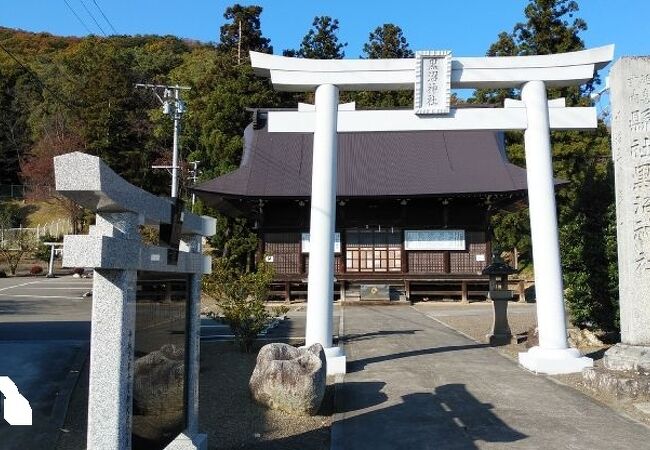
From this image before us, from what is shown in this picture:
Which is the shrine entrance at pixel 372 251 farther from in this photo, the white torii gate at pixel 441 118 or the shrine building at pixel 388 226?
the white torii gate at pixel 441 118

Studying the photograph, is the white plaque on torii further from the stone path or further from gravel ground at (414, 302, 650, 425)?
gravel ground at (414, 302, 650, 425)

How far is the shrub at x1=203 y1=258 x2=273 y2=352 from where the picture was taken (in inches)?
396

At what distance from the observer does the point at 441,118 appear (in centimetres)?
956

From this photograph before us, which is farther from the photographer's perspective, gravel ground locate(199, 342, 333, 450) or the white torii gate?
the white torii gate

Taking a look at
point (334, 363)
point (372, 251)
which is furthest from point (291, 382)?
point (372, 251)

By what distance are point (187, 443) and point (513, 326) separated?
11629mm

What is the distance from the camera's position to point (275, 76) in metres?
9.27

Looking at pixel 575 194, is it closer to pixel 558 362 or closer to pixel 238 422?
pixel 558 362

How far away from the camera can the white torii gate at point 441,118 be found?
29.3ft

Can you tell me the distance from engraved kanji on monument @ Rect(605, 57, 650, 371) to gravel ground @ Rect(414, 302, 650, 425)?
0.65m

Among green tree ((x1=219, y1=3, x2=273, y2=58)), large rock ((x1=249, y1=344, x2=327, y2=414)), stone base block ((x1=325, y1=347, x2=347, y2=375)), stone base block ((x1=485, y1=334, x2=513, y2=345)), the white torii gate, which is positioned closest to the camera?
large rock ((x1=249, y1=344, x2=327, y2=414))

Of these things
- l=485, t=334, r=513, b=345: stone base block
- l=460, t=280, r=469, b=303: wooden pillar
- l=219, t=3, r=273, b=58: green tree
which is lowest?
l=485, t=334, r=513, b=345: stone base block

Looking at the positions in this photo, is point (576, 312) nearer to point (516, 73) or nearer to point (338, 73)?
point (516, 73)

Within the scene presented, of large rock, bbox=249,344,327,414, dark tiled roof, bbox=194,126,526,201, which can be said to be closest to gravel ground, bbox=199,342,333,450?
large rock, bbox=249,344,327,414
